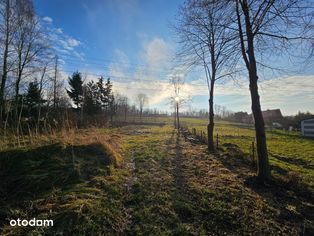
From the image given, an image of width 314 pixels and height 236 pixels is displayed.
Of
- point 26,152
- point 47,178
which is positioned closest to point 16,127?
point 26,152

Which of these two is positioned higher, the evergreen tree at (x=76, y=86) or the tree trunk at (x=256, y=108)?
the evergreen tree at (x=76, y=86)

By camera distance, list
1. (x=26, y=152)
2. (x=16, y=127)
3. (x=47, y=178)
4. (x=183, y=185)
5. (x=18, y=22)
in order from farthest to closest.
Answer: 1. (x=18, y=22)
2. (x=16, y=127)
3. (x=26, y=152)
4. (x=183, y=185)
5. (x=47, y=178)

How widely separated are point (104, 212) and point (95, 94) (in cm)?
4051

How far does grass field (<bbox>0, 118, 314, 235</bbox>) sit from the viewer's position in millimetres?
3641

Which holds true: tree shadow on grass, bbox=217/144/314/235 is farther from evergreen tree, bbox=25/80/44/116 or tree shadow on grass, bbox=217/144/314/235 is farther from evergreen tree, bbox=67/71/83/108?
evergreen tree, bbox=67/71/83/108

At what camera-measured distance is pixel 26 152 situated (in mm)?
6797

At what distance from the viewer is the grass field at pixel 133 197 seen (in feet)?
11.9

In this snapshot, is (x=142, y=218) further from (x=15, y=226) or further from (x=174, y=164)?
(x=174, y=164)

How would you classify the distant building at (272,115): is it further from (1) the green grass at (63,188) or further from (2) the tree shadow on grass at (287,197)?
(1) the green grass at (63,188)

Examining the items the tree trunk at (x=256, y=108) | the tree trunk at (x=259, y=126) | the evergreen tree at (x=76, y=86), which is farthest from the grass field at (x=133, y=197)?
the evergreen tree at (x=76, y=86)

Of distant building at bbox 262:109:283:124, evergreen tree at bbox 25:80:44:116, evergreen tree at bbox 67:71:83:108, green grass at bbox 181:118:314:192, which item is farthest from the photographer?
distant building at bbox 262:109:283:124

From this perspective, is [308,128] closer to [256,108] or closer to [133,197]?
[256,108]

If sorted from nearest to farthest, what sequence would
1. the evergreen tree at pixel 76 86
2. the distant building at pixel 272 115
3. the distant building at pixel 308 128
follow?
the evergreen tree at pixel 76 86, the distant building at pixel 308 128, the distant building at pixel 272 115

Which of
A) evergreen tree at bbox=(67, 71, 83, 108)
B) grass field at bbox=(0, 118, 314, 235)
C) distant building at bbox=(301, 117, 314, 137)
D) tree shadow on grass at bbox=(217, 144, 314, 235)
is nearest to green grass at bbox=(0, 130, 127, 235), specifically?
grass field at bbox=(0, 118, 314, 235)
